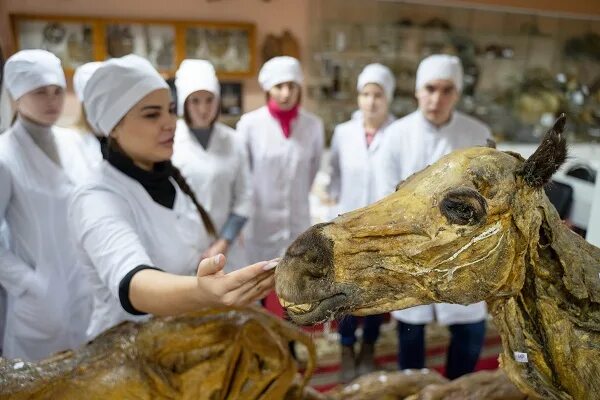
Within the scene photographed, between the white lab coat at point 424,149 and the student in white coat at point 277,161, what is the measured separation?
2.12 ft

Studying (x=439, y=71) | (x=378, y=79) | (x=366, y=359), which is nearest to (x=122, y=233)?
(x=439, y=71)

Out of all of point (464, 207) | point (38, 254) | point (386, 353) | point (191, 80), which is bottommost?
point (386, 353)

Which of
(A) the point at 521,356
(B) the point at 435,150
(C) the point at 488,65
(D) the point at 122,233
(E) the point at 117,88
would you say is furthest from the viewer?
(C) the point at 488,65

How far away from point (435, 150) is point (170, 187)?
3.60 feet

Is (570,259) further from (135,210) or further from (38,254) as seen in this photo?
(38,254)

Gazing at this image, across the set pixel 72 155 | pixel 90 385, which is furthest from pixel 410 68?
pixel 90 385

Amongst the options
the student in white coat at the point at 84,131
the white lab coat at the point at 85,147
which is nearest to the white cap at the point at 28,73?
the student in white coat at the point at 84,131

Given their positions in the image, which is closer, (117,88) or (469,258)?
(469,258)

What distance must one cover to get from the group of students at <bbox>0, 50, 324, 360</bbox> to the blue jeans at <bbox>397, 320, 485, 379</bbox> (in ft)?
2.44

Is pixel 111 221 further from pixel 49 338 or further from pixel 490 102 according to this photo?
pixel 490 102

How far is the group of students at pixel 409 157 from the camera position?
2350 mm

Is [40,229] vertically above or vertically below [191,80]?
below

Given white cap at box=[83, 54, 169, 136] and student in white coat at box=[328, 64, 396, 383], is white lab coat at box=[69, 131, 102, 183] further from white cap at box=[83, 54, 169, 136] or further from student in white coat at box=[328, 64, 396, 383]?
student in white coat at box=[328, 64, 396, 383]

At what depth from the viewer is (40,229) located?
1983 mm
